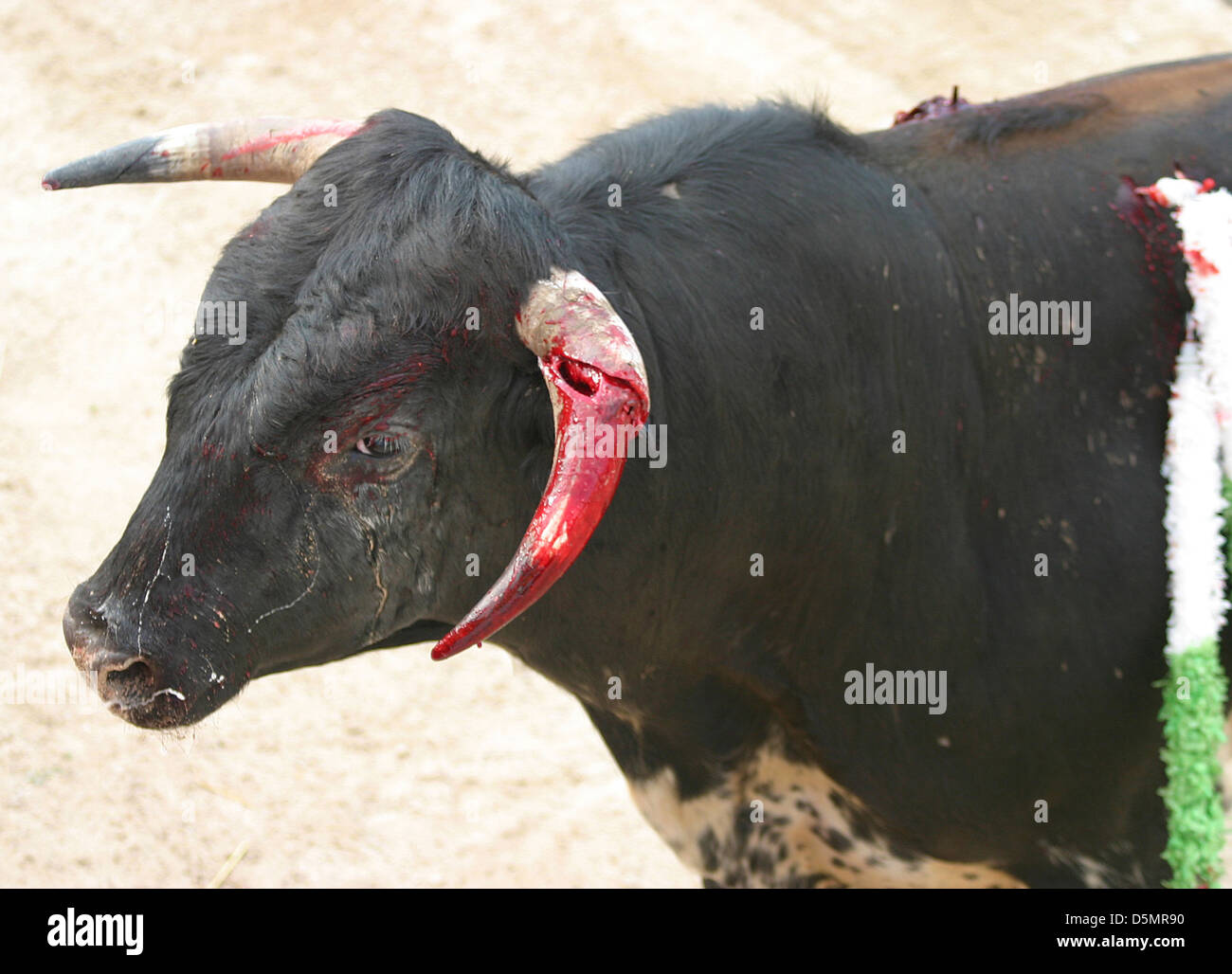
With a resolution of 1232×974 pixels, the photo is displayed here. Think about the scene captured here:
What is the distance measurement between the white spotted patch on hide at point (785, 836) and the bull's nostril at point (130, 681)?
168 cm

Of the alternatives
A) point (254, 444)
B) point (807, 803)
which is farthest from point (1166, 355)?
point (254, 444)

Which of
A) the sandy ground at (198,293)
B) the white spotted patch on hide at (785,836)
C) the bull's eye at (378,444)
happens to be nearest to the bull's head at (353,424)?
the bull's eye at (378,444)

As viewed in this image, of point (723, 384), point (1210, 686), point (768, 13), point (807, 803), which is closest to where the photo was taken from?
point (723, 384)

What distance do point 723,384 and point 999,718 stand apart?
1195 mm

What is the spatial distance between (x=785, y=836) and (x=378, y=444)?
6.21ft

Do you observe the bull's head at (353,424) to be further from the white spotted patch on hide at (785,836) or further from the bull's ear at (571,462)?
the white spotted patch on hide at (785,836)

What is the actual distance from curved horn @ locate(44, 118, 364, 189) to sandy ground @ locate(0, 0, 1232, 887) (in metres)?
1.67

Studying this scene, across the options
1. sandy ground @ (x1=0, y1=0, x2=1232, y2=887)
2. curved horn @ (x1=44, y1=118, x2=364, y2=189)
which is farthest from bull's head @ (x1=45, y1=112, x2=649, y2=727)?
sandy ground @ (x1=0, y1=0, x2=1232, y2=887)

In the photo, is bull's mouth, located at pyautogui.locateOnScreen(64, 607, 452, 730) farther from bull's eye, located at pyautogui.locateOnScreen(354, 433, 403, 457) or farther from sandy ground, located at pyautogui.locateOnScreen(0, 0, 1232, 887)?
sandy ground, located at pyautogui.locateOnScreen(0, 0, 1232, 887)

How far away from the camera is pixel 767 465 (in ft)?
11.1

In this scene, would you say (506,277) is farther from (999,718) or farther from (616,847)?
(616,847)

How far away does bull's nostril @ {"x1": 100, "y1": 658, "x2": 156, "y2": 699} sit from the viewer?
296 centimetres

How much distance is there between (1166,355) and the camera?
12.0ft

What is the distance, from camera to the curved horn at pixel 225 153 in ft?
11.1
